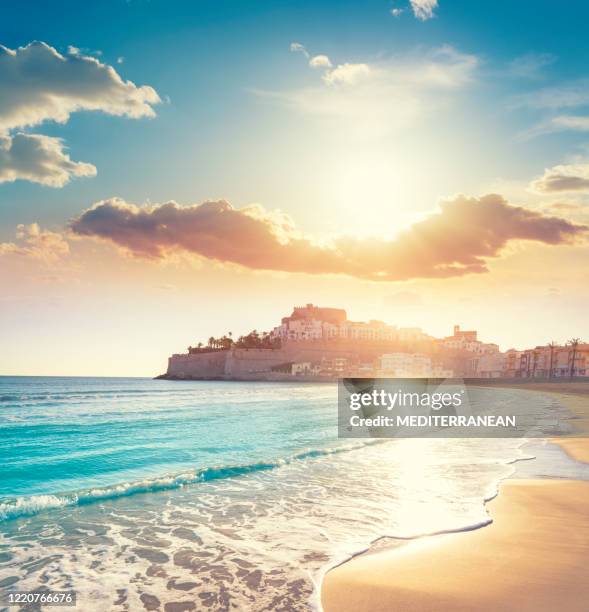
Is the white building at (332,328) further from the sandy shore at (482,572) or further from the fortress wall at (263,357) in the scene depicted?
the sandy shore at (482,572)

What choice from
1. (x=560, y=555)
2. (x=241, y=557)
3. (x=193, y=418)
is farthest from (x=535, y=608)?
(x=193, y=418)

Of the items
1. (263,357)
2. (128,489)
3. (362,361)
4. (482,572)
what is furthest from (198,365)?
(482,572)

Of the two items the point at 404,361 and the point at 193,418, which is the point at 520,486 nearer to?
the point at 193,418

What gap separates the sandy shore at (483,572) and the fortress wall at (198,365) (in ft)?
398

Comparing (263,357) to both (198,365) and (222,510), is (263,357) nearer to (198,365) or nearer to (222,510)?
(198,365)

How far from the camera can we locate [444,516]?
244 inches

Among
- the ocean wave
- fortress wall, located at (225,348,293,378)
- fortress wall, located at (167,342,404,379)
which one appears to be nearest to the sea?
the ocean wave

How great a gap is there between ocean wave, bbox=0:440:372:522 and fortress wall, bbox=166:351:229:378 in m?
115

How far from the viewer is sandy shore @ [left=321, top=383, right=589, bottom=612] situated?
11.5 ft

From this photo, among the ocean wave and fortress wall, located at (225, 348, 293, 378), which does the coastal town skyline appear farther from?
the ocean wave

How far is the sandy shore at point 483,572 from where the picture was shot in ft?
11.5

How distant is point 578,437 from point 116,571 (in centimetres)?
1443

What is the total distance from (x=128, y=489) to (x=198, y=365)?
132413mm

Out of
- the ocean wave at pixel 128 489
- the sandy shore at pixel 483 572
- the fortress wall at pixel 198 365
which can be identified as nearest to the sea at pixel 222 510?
the ocean wave at pixel 128 489
